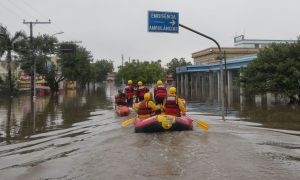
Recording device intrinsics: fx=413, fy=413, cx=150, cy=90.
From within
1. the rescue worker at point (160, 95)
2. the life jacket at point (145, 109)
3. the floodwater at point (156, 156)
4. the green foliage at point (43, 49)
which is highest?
the green foliage at point (43, 49)

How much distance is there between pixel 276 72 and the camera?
31672 mm

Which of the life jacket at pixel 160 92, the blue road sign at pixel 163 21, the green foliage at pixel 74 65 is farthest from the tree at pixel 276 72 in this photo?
the green foliage at pixel 74 65

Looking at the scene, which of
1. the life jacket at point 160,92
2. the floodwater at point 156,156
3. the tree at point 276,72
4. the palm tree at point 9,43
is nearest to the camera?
the floodwater at point 156,156

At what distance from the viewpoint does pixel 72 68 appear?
6819cm

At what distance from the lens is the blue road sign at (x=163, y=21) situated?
1845cm

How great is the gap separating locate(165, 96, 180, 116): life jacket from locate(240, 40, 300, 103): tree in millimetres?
16861

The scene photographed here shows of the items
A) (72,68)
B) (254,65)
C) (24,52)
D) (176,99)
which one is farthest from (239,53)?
(176,99)

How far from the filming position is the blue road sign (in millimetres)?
18453

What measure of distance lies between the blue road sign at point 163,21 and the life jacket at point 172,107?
14.4ft

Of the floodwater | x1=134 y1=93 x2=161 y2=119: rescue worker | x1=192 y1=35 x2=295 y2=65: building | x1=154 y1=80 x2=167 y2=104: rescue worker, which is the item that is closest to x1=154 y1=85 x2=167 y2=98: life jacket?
x1=154 y1=80 x2=167 y2=104: rescue worker

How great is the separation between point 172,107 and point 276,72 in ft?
61.4

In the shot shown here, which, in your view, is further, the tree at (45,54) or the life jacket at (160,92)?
the tree at (45,54)

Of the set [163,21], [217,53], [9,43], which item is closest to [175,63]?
[217,53]

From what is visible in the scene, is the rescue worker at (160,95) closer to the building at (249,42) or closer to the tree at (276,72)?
the tree at (276,72)
